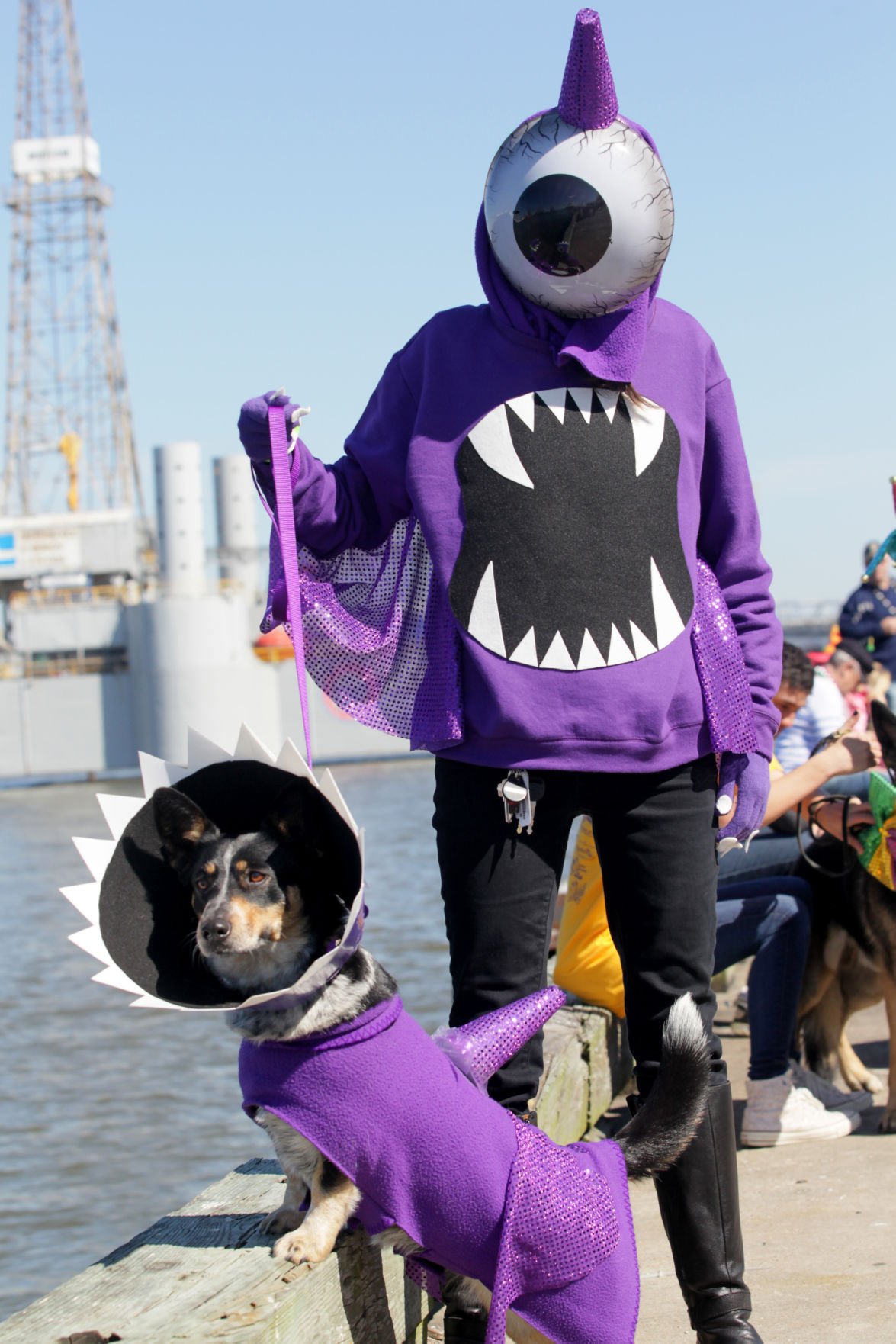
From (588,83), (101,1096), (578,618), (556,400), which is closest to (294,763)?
(578,618)

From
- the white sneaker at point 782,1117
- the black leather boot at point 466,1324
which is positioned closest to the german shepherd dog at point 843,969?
the white sneaker at point 782,1117

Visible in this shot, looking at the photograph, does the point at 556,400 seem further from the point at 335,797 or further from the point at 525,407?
the point at 335,797

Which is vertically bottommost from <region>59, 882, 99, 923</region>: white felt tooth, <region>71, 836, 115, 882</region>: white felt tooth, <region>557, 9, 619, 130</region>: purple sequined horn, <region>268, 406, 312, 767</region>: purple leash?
<region>59, 882, 99, 923</region>: white felt tooth

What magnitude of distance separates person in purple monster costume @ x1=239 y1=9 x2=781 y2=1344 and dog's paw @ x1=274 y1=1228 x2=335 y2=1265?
0.31m

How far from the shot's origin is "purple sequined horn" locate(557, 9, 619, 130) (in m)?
2.30

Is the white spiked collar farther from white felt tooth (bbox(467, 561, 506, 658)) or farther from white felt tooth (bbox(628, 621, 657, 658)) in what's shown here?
white felt tooth (bbox(628, 621, 657, 658))

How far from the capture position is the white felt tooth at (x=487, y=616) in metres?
2.35

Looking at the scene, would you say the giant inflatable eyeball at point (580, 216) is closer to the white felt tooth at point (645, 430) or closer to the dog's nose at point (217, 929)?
the white felt tooth at point (645, 430)

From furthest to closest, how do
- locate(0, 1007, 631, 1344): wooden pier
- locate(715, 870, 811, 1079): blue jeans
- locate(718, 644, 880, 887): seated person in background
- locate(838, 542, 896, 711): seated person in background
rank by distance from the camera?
locate(838, 542, 896, 711): seated person in background
locate(718, 644, 880, 887): seated person in background
locate(715, 870, 811, 1079): blue jeans
locate(0, 1007, 631, 1344): wooden pier

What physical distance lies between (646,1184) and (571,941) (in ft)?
5.97

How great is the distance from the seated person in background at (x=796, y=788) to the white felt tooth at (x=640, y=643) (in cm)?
138

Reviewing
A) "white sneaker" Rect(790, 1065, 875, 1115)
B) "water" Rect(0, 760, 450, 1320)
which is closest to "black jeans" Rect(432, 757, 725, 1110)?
"white sneaker" Rect(790, 1065, 875, 1115)

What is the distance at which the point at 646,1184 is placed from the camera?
2.38 metres

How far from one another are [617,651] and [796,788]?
185 cm
